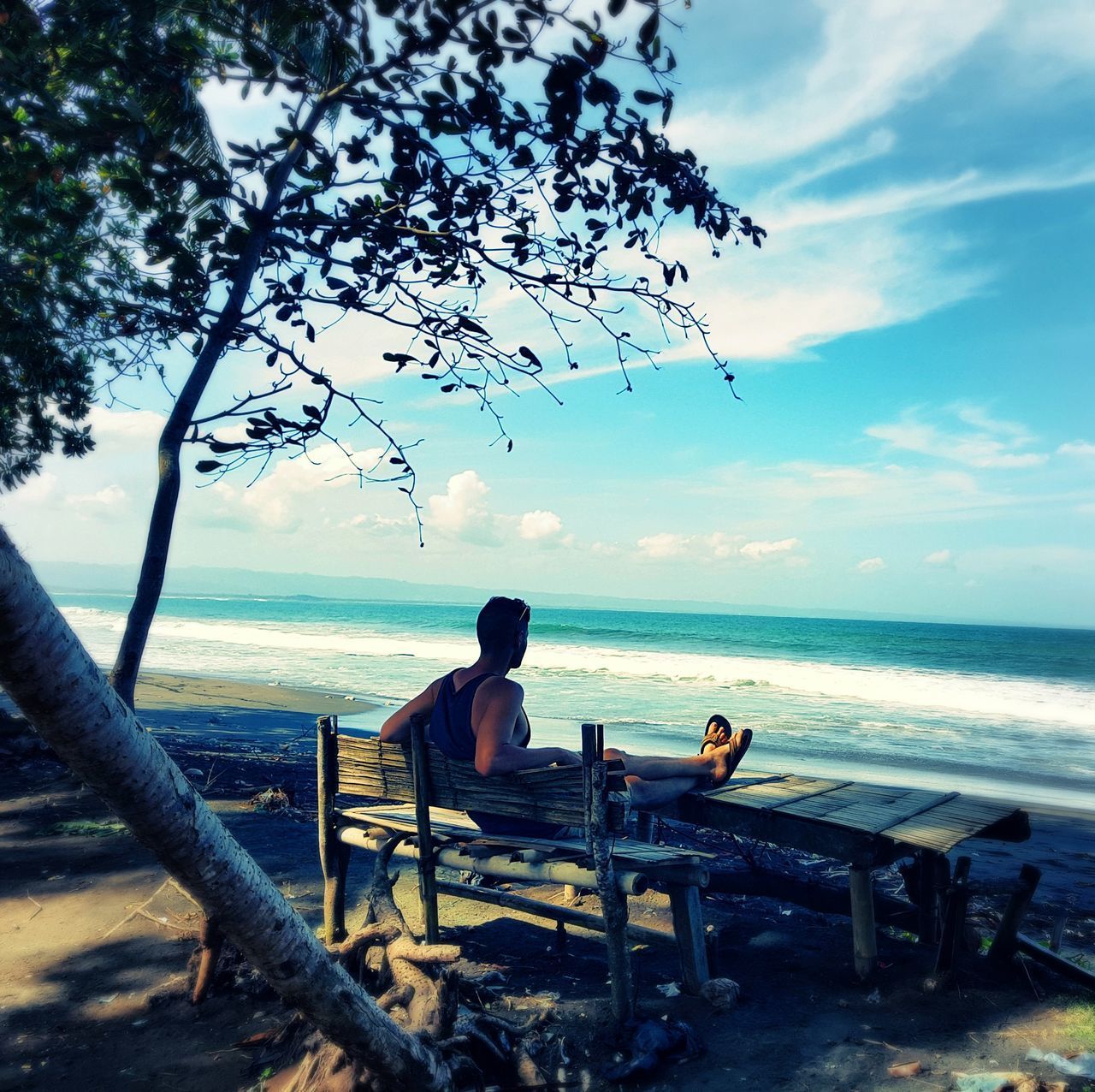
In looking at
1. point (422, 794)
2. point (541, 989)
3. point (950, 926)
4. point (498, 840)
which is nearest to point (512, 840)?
point (498, 840)

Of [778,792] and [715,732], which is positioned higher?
[715,732]

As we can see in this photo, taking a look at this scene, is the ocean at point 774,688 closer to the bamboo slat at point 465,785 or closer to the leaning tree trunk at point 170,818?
the bamboo slat at point 465,785

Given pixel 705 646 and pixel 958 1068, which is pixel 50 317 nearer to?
pixel 958 1068

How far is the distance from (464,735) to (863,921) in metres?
2.27

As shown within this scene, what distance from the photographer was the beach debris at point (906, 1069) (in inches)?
138

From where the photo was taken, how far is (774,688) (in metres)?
24.8

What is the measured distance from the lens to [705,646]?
46.6 metres

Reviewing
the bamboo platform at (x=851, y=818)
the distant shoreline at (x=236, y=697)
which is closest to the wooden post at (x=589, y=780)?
the bamboo platform at (x=851, y=818)

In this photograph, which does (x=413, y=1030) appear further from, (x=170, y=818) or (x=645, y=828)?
(x=645, y=828)

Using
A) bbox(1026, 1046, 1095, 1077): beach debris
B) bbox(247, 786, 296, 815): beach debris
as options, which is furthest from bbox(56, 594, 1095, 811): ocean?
bbox(1026, 1046, 1095, 1077): beach debris

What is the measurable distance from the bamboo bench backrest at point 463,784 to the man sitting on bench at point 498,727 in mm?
75

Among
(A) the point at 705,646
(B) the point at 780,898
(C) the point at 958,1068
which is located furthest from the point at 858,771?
(A) the point at 705,646

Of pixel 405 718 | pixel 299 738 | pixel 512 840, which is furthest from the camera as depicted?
pixel 299 738

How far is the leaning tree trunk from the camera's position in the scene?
5.23 feet
